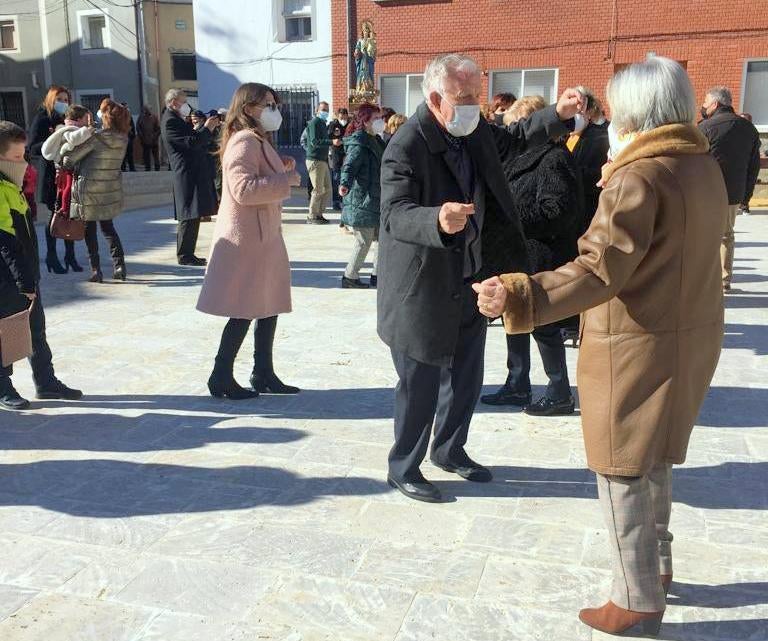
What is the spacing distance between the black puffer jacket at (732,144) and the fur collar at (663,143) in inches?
221

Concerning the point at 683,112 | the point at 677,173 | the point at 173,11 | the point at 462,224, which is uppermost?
the point at 173,11

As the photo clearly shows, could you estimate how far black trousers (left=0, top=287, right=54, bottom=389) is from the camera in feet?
15.8

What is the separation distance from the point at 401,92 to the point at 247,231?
16.1 m

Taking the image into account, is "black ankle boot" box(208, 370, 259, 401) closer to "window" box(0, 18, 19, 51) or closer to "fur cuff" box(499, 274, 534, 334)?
"fur cuff" box(499, 274, 534, 334)

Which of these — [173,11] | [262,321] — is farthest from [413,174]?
[173,11]

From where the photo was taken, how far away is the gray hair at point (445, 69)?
128 inches

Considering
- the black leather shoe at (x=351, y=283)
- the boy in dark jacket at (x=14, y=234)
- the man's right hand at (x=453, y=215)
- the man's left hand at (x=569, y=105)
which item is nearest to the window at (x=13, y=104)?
the black leather shoe at (x=351, y=283)

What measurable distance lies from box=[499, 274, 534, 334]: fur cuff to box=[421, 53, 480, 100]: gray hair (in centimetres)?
124

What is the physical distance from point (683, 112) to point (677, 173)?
193mm

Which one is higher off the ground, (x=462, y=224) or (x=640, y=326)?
(x=462, y=224)

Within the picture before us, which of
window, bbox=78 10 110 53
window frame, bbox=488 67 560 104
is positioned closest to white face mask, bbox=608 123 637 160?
window frame, bbox=488 67 560 104

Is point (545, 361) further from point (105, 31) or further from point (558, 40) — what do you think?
point (105, 31)

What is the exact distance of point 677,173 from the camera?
7.47ft

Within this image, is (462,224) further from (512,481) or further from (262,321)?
(262,321)
